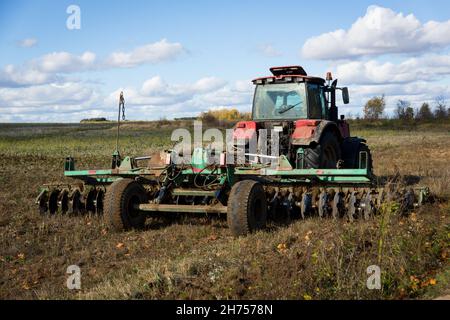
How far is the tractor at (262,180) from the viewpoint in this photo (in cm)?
739

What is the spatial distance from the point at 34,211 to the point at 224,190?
3.49 m

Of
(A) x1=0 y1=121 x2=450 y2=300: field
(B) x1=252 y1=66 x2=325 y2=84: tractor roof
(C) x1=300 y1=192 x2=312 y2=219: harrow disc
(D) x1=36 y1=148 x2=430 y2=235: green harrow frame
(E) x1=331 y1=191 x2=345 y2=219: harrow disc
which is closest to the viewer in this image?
(A) x1=0 y1=121 x2=450 y2=300: field

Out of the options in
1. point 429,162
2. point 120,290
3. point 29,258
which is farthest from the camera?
point 429,162

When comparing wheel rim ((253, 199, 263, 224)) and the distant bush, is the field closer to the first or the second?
wheel rim ((253, 199, 263, 224))

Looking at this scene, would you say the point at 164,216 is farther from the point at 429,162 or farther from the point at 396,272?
the point at 429,162

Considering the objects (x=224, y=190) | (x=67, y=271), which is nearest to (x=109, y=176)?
(x=224, y=190)

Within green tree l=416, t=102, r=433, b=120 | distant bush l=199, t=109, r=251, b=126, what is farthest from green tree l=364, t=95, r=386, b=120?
distant bush l=199, t=109, r=251, b=126

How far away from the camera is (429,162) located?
1584 cm

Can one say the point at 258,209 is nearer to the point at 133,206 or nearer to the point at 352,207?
the point at 352,207

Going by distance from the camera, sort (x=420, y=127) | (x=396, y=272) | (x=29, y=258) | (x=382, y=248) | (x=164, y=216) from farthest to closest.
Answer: (x=420, y=127)
(x=164, y=216)
(x=29, y=258)
(x=382, y=248)
(x=396, y=272)

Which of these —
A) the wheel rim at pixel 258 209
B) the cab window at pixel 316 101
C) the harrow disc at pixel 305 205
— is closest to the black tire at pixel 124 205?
the wheel rim at pixel 258 209

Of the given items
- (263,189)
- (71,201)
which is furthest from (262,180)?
(71,201)

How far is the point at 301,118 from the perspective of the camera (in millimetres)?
9289

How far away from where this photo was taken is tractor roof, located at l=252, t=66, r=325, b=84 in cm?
926
